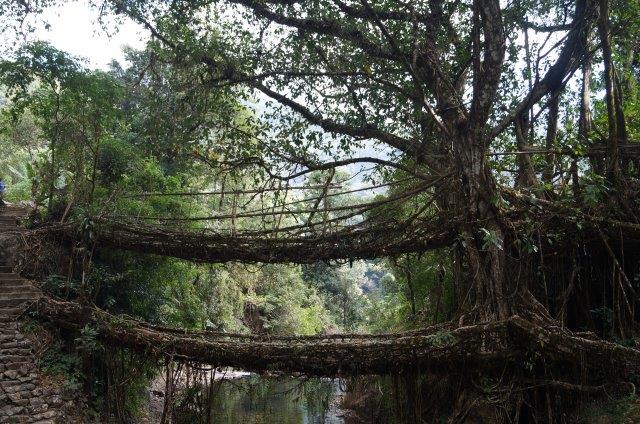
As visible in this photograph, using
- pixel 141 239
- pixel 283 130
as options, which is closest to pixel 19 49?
pixel 141 239

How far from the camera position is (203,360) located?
501cm

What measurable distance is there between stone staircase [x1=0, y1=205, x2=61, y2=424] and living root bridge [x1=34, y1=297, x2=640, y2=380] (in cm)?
191

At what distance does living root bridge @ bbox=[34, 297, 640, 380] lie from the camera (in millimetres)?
3760

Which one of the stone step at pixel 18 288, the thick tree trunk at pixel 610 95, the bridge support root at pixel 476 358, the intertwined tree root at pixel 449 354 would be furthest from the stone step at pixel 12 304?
the thick tree trunk at pixel 610 95

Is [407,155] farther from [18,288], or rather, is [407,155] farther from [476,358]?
[18,288]

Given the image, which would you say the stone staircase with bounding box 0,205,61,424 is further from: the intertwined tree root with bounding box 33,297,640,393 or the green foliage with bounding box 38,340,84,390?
the intertwined tree root with bounding box 33,297,640,393

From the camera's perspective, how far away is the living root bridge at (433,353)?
3760mm

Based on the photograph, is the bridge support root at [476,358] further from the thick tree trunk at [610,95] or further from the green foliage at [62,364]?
the green foliage at [62,364]

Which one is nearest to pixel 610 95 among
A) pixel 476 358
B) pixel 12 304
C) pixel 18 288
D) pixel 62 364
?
pixel 476 358

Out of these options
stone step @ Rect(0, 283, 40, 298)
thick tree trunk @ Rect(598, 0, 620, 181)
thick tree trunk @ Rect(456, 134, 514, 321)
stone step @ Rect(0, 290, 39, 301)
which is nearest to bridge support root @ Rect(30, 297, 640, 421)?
thick tree trunk @ Rect(456, 134, 514, 321)

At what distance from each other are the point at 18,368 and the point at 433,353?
5332mm

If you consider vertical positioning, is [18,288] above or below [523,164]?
below

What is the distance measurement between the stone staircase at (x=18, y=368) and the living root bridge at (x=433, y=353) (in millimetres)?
1912

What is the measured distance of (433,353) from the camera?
4172mm
